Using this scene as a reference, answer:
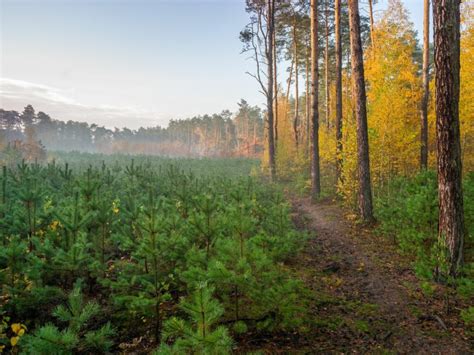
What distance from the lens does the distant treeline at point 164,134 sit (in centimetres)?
6844

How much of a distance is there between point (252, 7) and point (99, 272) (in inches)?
793

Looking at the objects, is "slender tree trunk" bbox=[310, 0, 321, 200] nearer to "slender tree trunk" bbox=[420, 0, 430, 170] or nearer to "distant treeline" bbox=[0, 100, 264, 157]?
"slender tree trunk" bbox=[420, 0, 430, 170]

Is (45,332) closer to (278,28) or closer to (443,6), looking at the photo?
(443,6)

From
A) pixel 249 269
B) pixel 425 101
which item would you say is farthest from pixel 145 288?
pixel 425 101

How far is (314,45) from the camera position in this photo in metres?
14.0

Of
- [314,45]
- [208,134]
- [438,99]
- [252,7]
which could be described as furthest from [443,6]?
[208,134]

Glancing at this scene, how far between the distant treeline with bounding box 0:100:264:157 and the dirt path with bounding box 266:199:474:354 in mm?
53593

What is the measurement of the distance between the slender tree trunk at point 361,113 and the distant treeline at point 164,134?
5092cm

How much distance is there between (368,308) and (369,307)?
0.14ft

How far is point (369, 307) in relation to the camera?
5008 millimetres

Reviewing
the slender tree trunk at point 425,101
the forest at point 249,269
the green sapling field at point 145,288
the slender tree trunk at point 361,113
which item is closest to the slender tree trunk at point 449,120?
the forest at point 249,269

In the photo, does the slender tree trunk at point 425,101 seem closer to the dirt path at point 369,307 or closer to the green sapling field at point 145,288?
the dirt path at point 369,307

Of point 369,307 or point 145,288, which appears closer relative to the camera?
point 145,288

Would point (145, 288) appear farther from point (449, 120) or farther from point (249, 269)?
point (449, 120)
